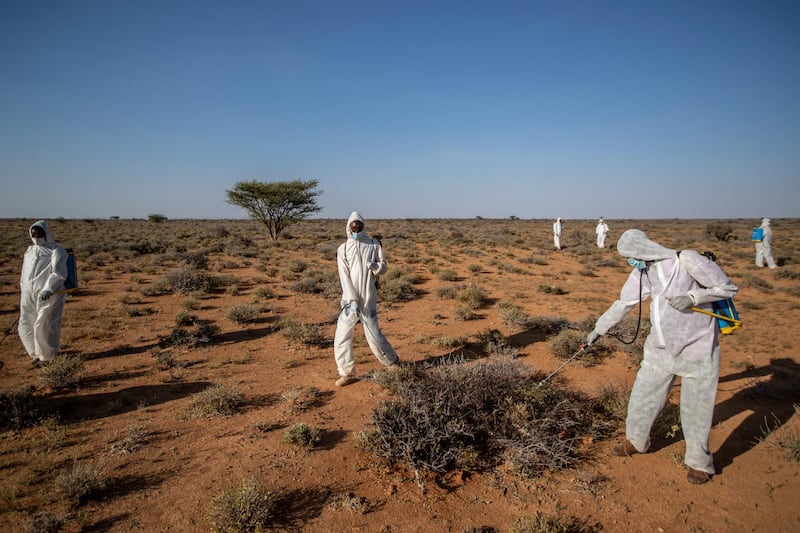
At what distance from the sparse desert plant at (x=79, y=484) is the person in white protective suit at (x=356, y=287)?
262 cm

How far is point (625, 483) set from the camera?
323 centimetres

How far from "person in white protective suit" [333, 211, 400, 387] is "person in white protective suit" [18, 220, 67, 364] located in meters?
4.37

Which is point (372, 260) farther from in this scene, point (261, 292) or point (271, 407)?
point (261, 292)

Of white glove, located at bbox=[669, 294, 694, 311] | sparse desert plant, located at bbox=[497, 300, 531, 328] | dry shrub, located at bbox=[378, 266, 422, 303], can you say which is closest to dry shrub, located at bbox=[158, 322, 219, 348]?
dry shrub, located at bbox=[378, 266, 422, 303]

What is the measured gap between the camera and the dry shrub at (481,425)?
3324mm

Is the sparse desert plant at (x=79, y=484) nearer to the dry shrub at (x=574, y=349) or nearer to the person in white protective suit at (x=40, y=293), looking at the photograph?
the person in white protective suit at (x=40, y=293)

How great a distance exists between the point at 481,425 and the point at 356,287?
2330 mm

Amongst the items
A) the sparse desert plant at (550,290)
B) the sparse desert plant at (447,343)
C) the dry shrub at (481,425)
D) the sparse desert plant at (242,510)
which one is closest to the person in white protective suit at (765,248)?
the sparse desert plant at (550,290)

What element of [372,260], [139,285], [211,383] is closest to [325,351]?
[211,383]

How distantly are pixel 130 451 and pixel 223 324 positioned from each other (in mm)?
4724

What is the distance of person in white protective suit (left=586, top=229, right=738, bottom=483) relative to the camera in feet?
9.57

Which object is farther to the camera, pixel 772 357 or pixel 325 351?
pixel 325 351

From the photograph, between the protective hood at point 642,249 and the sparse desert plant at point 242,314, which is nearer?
the protective hood at point 642,249

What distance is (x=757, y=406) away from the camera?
4.46 metres
